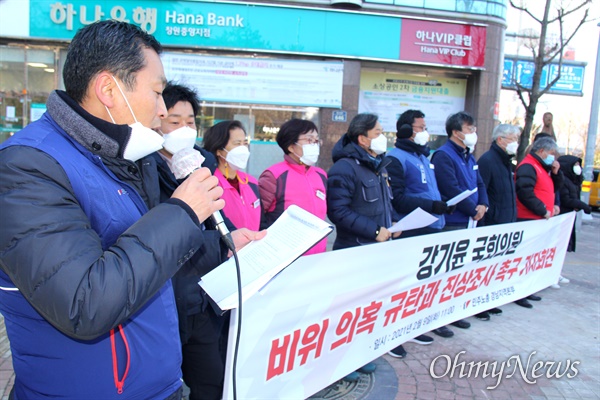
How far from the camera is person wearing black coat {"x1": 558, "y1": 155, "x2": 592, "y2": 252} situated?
254 inches

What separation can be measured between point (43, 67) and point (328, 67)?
689 centimetres

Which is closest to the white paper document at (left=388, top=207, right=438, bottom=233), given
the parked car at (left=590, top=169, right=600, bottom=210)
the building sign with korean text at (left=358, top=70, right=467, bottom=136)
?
the building sign with korean text at (left=358, top=70, right=467, bottom=136)

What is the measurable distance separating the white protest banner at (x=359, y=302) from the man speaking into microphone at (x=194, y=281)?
180 millimetres

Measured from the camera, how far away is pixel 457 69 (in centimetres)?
1238

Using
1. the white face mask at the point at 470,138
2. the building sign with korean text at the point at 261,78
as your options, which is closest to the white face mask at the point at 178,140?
the white face mask at the point at 470,138

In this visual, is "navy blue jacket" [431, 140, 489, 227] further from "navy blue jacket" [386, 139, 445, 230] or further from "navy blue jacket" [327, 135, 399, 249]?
"navy blue jacket" [327, 135, 399, 249]

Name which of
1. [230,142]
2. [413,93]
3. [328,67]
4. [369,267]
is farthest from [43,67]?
[369,267]

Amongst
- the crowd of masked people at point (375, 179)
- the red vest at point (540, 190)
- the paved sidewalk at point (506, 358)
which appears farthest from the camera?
the red vest at point (540, 190)

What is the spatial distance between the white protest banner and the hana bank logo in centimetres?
33

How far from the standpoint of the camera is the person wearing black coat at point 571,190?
254 inches

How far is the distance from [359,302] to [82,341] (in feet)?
6.85

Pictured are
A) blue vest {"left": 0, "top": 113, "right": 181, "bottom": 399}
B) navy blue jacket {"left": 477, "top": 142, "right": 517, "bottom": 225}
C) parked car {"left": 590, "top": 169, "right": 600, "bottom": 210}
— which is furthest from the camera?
parked car {"left": 590, "top": 169, "right": 600, "bottom": 210}

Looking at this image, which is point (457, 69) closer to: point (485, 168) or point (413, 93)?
point (413, 93)

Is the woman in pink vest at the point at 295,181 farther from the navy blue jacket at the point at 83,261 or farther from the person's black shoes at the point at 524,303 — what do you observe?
the person's black shoes at the point at 524,303
